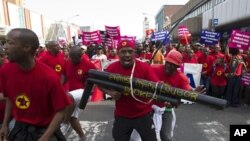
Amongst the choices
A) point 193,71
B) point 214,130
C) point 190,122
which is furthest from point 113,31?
point 214,130

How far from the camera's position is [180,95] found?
3387 millimetres

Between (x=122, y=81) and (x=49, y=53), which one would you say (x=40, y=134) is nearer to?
(x=122, y=81)

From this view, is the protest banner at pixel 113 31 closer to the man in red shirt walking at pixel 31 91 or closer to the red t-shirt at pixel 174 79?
the red t-shirt at pixel 174 79

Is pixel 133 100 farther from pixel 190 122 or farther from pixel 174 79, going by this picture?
pixel 190 122

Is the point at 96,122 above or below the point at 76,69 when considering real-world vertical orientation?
below

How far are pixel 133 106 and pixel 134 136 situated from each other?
2.26 feet

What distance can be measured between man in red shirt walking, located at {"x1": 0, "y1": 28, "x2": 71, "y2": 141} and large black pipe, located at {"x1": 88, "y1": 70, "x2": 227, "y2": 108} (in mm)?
628

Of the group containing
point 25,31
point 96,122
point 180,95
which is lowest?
point 96,122

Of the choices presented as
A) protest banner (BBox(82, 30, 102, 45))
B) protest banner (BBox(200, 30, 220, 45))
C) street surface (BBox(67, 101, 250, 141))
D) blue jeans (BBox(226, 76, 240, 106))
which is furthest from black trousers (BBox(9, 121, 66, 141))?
protest banner (BBox(82, 30, 102, 45))

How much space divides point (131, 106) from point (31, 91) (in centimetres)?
147

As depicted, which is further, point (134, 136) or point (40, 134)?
point (134, 136)

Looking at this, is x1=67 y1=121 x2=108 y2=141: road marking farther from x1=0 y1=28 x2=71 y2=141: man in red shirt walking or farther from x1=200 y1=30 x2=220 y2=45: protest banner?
x1=200 y1=30 x2=220 y2=45: protest banner

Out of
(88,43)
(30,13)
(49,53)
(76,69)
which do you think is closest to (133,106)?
(76,69)

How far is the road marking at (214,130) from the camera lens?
6.81m
